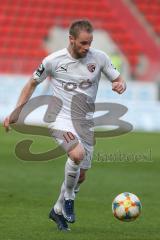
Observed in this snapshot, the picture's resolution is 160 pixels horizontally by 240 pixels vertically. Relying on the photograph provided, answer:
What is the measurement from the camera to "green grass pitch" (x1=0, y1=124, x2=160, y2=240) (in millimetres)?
8062

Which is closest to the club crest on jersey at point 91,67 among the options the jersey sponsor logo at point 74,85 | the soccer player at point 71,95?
the soccer player at point 71,95

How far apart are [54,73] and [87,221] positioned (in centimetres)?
187

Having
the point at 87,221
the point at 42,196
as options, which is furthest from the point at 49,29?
the point at 87,221

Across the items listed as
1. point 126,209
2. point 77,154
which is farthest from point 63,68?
point 126,209

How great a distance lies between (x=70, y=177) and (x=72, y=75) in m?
Result: 1.11

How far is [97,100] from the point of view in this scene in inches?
862

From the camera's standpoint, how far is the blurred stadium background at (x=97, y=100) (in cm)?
882

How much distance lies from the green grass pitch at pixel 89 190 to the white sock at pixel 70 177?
424mm

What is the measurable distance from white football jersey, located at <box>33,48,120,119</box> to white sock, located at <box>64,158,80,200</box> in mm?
547

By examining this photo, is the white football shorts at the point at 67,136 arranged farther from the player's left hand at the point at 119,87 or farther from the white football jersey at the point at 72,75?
the player's left hand at the point at 119,87

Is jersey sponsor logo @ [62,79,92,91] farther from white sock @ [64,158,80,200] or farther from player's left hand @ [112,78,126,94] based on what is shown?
white sock @ [64,158,80,200]

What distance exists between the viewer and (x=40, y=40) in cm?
2973

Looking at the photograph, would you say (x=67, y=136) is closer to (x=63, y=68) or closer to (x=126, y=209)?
(x=63, y=68)

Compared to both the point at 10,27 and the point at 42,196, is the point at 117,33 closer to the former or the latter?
the point at 10,27
